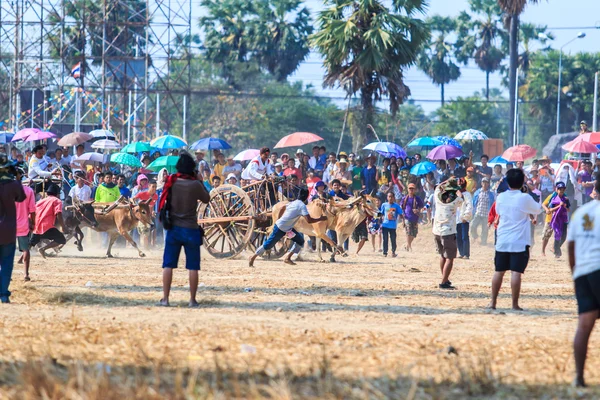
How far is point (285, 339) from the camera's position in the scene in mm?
9023

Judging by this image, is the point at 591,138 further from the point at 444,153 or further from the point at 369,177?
the point at 369,177

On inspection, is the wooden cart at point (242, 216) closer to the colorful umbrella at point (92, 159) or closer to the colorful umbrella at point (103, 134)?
the colorful umbrella at point (92, 159)

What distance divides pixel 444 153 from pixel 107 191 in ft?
27.3

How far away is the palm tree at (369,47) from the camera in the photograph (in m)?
29.1

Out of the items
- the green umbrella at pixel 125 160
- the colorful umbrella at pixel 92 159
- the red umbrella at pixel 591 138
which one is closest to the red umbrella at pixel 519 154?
the red umbrella at pixel 591 138

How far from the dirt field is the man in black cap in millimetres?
429

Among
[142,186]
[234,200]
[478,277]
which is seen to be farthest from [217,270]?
[142,186]

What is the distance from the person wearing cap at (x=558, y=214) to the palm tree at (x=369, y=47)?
858cm

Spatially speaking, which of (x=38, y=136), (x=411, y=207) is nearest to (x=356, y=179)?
(x=411, y=207)

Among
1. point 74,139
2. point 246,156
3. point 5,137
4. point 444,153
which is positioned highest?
point 5,137

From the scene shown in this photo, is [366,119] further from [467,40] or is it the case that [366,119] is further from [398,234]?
[467,40]

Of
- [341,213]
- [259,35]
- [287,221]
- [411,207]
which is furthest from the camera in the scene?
[259,35]

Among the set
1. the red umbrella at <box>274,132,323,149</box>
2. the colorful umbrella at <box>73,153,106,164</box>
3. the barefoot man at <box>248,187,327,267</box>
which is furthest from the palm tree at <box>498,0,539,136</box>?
the barefoot man at <box>248,187,327,267</box>

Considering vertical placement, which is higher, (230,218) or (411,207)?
(411,207)
